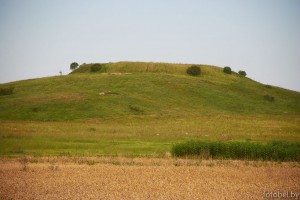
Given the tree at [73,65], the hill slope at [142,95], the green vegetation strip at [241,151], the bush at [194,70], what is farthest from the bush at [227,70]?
the green vegetation strip at [241,151]

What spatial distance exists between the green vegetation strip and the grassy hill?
13.9 feet

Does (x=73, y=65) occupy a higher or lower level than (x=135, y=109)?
higher

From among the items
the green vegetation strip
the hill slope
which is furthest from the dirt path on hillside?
the hill slope

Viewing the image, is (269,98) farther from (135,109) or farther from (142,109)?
(135,109)

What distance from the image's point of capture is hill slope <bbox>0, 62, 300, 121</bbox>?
73125 millimetres

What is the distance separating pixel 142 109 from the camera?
250ft

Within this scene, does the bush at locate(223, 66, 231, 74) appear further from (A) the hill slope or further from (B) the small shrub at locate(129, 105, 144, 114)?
(B) the small shrub at locate(129, 105, 144, 114)

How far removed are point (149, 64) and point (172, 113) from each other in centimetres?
5003

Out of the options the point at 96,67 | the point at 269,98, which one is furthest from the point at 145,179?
the point at 96,67

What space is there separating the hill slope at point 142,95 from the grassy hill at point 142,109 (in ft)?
0.62

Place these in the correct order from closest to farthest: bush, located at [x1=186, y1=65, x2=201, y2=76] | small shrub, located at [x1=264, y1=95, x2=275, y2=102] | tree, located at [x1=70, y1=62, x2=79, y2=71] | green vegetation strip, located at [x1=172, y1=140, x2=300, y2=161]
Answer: green vegetation strip, located at [x1=172, y1=140, x2=300, y2=161], small shrub, located at [x1=264, y1=95, x2=275, y2=102], bush, located at [x1=186, y1=65, x2=201, y2=76], tree, located at [x1=70, y1=62, x2=79, y2=71]

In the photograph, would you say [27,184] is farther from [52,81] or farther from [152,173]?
[52,81]

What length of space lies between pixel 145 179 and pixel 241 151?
43.6 feet

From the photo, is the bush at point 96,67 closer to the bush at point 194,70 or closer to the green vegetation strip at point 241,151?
the bush at point 194,70
